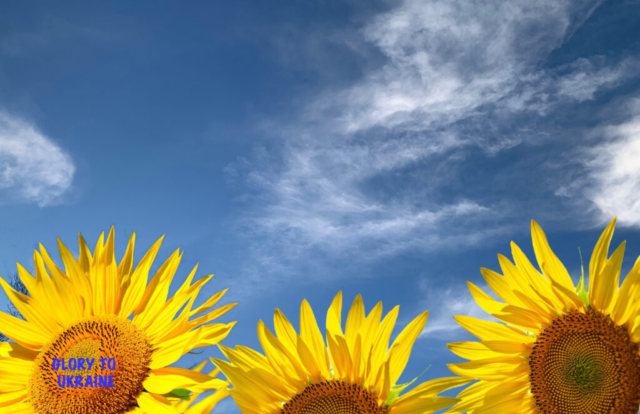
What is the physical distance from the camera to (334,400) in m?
2.76

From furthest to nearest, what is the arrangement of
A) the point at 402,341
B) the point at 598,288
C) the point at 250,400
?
the point at 598,288 < the point at 250,400 < the point at 402,341

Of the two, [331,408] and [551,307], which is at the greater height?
[551,307]

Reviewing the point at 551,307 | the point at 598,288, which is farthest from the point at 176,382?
the point at 598,288

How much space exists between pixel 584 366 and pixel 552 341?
0.27 meters

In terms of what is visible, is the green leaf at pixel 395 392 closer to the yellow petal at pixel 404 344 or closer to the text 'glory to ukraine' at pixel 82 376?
the yellow petal at pixel 404 344

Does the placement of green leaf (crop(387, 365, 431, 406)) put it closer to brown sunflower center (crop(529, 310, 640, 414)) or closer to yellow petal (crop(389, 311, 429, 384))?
yellow petal (crop(389, 311, 429, 384))

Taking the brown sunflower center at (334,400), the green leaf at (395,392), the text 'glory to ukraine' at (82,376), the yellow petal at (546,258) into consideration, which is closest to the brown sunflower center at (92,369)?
the text 'glory to ukraine' at (82,376)

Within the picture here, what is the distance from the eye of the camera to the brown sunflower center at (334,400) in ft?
8.84

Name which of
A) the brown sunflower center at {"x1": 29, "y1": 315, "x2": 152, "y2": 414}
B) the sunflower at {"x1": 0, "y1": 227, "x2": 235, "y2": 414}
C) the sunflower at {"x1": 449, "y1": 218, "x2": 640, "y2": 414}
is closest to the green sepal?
the sunflower at {"x1": 0, "y1": 227, "x2": 235, "y2": 414}

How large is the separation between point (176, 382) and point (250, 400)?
1.83 ft

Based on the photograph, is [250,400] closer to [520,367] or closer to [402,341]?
[402,341]

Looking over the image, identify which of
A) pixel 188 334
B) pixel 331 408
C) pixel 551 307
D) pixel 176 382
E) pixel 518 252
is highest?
pixel 518 252

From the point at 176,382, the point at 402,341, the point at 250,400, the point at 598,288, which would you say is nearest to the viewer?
the point at 402,341

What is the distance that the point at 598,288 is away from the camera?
11.7 feet
